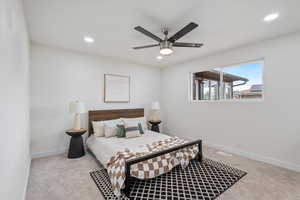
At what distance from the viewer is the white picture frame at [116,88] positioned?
4.02 metres

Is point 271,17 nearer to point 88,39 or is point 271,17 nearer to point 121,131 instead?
point 88,39

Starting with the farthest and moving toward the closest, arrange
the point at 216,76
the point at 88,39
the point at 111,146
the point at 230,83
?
the point at 216,76 < the point at 230,83 < the point at 88,39 < the point at 111,146

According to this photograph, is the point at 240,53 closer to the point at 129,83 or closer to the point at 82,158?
the point at 129,83

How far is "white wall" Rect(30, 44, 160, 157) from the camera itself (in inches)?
122

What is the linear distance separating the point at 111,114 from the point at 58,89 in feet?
4.65

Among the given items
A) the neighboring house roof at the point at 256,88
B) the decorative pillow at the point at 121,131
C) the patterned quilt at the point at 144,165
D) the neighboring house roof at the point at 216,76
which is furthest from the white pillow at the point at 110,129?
the neighboring house roof at the point at 256,88

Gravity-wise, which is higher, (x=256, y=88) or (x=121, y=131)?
(x=256, y=88)

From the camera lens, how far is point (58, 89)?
333 cm

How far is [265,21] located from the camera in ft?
7.45

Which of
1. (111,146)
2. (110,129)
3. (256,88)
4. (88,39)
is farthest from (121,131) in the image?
(256,88)

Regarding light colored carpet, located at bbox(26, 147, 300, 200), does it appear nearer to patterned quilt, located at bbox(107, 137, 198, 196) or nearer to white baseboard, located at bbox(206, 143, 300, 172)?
white baseboard, located at bbox(206, 143, 300, 172)

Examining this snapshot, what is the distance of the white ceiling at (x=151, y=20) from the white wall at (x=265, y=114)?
0.36 m

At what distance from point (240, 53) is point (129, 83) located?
3.05 meters

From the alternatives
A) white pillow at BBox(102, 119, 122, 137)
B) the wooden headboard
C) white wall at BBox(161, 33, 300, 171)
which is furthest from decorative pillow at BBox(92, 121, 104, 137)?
white wall at BBox(161, 33, 300, 171)
